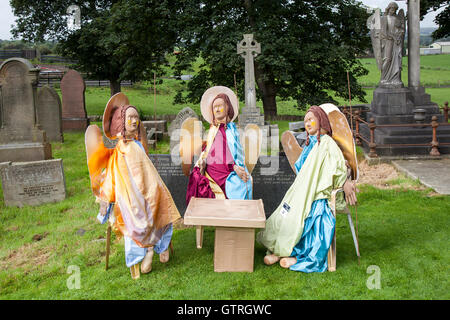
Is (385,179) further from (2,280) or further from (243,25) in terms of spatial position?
(243,25)

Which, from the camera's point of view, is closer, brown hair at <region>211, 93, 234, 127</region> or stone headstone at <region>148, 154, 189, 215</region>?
brown hair at <region>211, 93, 234, 127</region>

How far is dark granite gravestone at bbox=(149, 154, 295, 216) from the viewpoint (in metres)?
7.25

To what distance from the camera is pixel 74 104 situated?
49.1 ft

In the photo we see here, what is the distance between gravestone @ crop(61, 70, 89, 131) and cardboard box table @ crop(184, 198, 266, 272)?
1057 centimetres

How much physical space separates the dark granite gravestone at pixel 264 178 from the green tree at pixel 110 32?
913 centimetres

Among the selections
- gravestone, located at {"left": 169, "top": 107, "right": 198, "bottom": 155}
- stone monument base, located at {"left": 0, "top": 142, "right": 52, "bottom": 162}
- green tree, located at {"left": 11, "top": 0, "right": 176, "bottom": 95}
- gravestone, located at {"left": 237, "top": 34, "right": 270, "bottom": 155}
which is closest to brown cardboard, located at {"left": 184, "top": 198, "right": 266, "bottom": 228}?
gravestone, located at {"left": 169, "top": 107, "right": 198, "bottom": 155}

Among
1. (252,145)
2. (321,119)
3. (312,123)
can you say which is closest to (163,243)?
(252,145)

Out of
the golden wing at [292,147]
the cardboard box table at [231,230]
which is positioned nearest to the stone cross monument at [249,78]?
the golden wing at [292,147]

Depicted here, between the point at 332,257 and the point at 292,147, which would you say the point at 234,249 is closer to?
the point at 332,257

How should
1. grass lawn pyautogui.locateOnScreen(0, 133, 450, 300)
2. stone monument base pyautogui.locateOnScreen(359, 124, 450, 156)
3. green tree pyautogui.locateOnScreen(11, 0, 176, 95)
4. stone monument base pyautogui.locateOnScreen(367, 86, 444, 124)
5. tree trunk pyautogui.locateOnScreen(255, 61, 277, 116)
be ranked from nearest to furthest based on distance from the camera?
grass lawn pyautogui.locateOnScreen(0, 133, 450, 300), stone monument base pyautogui.locateOnScreen(359, 124, 450, 156), stone monument base pyautogui.locateOnScreen(367, 86, 444, 124), green tree pyautogui.locateOnScreen(11, 0, 176, 95), tree trunk pyautogui.locateOnScreen(255, 61, 277, 116)

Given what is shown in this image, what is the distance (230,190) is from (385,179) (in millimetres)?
4698

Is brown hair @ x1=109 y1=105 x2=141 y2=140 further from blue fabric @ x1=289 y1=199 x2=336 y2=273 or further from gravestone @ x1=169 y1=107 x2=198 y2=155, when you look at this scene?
gravestone @ x1=169 y1=107 x2=198 y2=155

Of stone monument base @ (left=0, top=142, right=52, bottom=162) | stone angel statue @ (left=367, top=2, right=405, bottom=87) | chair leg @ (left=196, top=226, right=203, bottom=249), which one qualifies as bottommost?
chair leg @ (left=196, top=226, right=203, bottom=249)

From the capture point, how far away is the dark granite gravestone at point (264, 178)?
23.8ft
